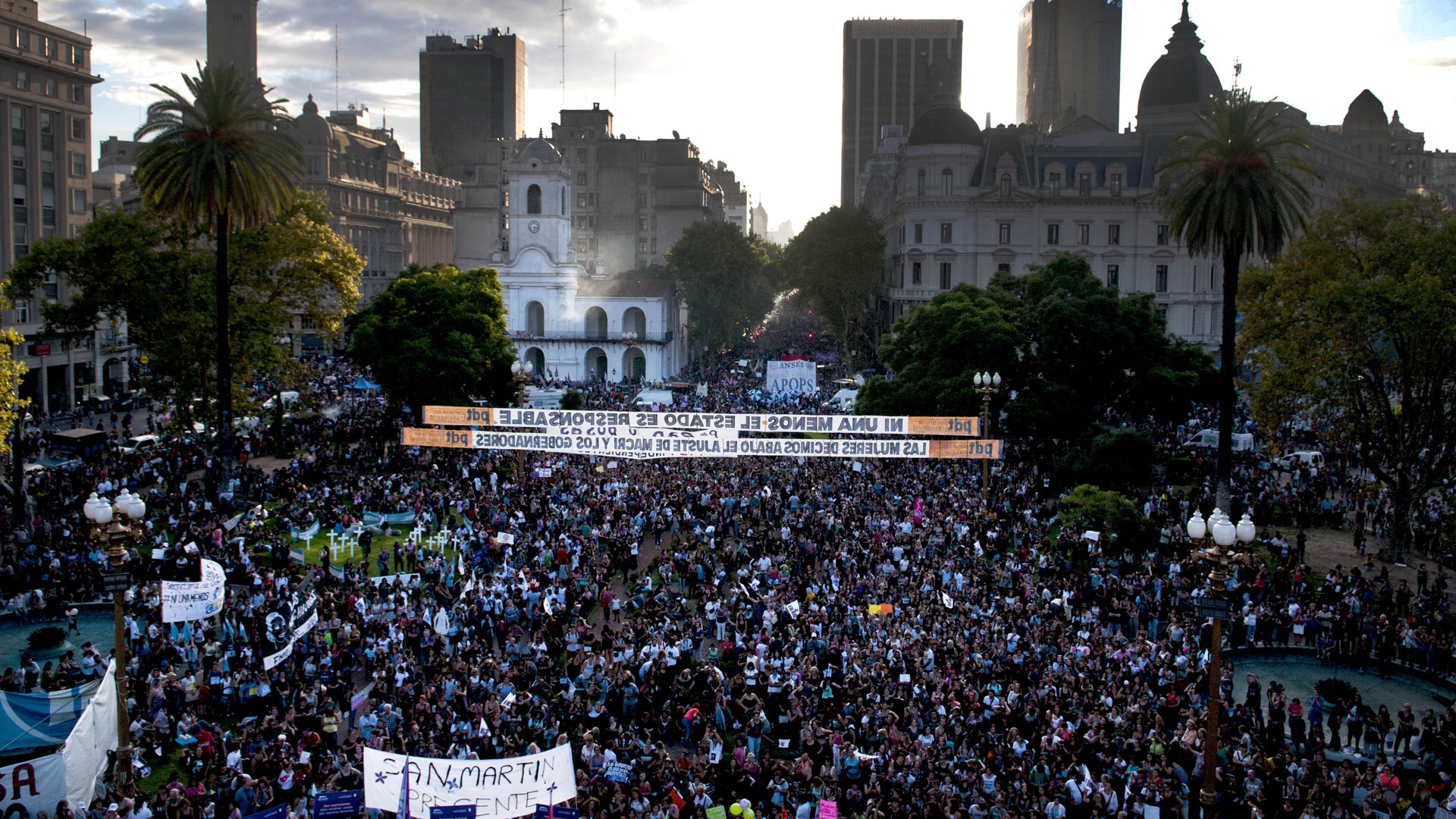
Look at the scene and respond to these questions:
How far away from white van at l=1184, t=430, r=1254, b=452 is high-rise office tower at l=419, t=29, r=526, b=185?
109220 millimetres

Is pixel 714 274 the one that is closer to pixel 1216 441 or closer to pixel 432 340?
pixel 432 340

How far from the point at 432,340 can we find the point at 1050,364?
24.1 m

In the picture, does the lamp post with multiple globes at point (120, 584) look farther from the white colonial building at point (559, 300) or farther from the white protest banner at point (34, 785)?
the white colonial building at point (559, 300)

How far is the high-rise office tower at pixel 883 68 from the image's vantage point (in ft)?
576

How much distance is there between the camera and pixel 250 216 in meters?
31.6

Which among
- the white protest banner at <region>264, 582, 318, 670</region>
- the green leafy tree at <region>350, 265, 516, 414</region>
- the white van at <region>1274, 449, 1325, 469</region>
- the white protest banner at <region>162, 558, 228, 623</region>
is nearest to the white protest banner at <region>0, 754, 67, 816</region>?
the white protest banner at <region>264, 582, 318, 670</region>

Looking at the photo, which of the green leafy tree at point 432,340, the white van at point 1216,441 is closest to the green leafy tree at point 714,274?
the green leafy tree at point 432,340

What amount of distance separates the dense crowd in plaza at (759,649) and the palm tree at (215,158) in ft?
28.3

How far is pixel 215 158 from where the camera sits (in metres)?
29.8

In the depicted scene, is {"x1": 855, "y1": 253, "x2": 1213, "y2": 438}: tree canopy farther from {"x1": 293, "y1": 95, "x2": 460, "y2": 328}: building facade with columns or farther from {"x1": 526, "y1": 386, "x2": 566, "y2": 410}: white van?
{"x1": 293, "y1": 95, "x2": 460, "y2": 328}: building facade with columns

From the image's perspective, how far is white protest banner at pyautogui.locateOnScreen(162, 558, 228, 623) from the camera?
62.2 ft

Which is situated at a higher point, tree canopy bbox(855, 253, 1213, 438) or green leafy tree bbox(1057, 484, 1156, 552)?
tree canopy bbox(855, 253, 1213, 438)

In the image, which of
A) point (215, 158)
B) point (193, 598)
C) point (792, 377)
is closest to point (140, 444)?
point (215, 158)

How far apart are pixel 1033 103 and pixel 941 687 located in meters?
136
